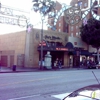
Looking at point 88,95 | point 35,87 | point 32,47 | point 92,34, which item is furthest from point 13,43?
point 88,95

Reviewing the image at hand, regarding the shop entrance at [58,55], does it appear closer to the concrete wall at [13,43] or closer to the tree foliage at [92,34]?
the concrete wall at [13,43]

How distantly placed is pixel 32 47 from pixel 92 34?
13.7 m

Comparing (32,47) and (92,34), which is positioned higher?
(92,34)

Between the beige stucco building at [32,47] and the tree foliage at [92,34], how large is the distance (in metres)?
1.80

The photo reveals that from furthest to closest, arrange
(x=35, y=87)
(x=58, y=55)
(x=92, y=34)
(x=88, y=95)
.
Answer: (x=92, y=34) < (x=58, y=55) < (x=35, y=87) < (x=88, y=95)

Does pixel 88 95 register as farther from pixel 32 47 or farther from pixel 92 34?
pixel 92 34

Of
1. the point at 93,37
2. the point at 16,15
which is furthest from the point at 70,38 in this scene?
the point at 16,15

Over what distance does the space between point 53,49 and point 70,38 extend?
8.08 meters

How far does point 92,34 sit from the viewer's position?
136ft

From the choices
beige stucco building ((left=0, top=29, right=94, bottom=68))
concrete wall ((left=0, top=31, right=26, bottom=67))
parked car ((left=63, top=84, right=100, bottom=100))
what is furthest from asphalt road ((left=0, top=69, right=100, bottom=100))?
concrete wall ((left=0, top=31, right=26, bottom=67))

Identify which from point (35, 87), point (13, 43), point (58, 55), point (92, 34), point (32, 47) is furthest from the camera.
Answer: point (92, 34)

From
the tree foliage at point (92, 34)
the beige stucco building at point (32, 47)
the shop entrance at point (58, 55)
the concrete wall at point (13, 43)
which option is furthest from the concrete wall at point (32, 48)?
the tree foliage at point (92, 34)

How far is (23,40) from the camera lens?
35188 mm

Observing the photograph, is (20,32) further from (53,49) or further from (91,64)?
(91,64)
